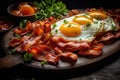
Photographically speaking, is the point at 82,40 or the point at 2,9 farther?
the point at 2,9

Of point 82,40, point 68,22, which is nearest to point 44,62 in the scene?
point 82,40

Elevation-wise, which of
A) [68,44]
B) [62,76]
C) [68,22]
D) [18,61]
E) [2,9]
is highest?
[2,9]

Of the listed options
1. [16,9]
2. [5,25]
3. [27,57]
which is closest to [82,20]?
[27,57]

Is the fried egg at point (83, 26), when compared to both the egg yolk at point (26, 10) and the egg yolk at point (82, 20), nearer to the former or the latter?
the egg yolk at point (82, 20)

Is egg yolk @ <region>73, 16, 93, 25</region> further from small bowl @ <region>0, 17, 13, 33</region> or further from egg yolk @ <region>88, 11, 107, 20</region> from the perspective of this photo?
small bowl @ <region>0, 17, 13, 33</region>

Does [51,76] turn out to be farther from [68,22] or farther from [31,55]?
[68,22]
